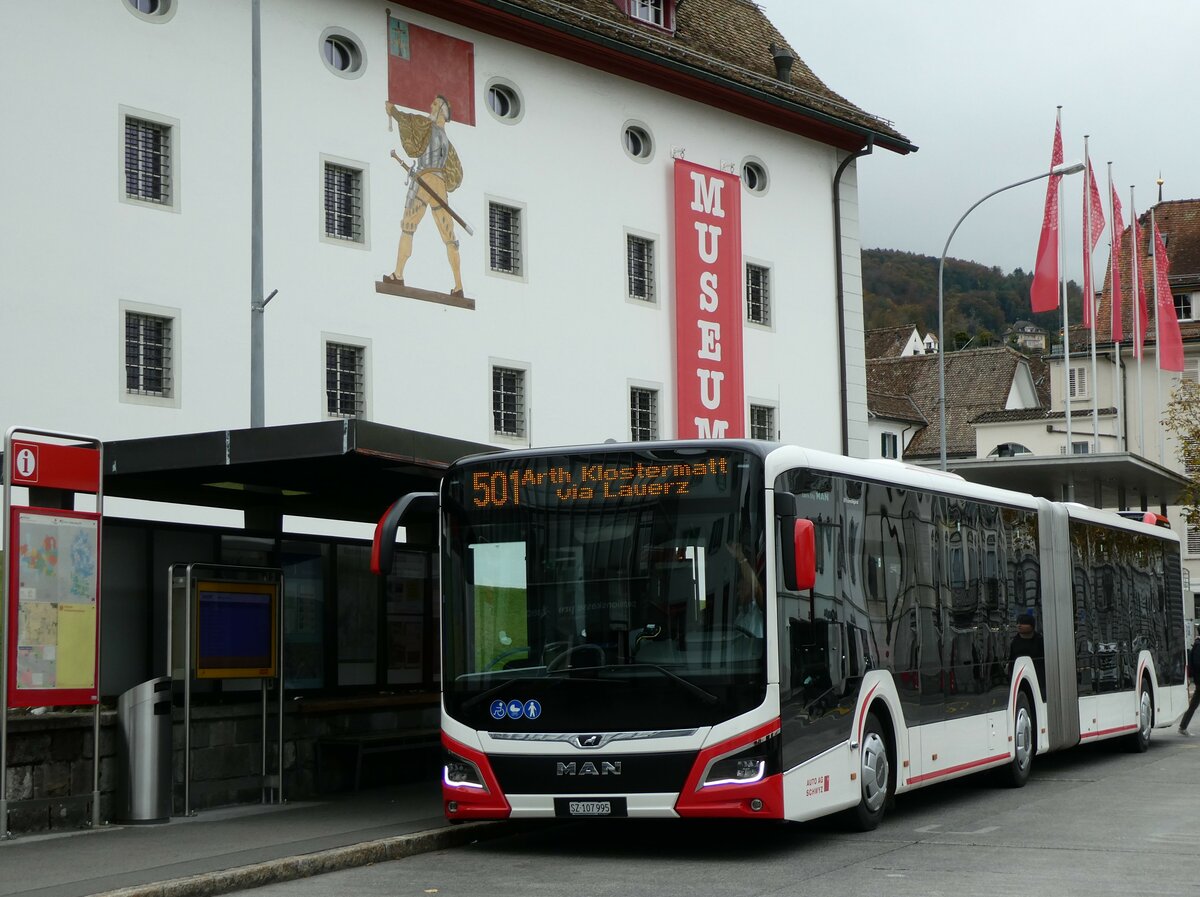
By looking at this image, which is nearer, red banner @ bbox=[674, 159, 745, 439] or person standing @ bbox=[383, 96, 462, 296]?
person standing @ bbox=[383, 96, 462, 296]

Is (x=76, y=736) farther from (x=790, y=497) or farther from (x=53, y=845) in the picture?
(x=790, y=497)

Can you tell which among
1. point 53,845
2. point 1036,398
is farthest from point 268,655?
point 1036,398

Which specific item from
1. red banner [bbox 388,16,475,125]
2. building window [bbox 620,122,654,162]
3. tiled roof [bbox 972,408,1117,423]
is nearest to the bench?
red banner [bbox 388,16,475,125]

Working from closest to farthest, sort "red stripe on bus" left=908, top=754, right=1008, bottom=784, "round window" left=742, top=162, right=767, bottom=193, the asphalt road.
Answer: the asphalt road, "red stripe on bus" left=908, top=754, right=1008, bottom=784, "round window" left=742, top=162, right=767, bottom=193

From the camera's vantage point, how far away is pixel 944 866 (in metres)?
11.1

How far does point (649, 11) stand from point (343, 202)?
406 inches

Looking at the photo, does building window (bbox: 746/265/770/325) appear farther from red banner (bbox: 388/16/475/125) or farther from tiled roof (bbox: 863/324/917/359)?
tiled roof (bbox: 863/324/917/359)

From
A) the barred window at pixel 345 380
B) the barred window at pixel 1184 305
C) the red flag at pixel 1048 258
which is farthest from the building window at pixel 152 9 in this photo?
the barred window at pixel 1184 305

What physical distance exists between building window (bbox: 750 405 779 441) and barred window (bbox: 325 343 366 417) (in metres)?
10.5

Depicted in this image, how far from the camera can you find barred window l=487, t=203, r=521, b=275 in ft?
101

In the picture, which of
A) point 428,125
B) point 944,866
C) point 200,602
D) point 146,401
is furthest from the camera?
point 428,125

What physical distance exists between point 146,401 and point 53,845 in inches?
532

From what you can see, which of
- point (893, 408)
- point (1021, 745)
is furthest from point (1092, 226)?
point (893, 408)

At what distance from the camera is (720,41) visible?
3778 centimetres
